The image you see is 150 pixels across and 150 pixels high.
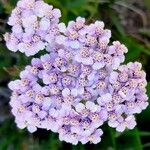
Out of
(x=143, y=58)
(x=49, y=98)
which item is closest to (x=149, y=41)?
(x=143, y=58)

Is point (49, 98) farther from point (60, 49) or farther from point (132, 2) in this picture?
point (132, 2)

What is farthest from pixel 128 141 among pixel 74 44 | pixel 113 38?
pixel 74 44

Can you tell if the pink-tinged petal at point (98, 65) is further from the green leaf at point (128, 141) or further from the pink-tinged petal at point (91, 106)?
the green leaf at point (128, 141)

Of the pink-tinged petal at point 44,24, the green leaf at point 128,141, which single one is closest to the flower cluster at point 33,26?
the pink-tinged petal at point 44,24

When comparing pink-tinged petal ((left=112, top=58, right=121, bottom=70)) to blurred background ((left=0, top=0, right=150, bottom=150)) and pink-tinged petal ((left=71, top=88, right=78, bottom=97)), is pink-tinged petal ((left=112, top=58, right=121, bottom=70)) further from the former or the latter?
blurred background ((left=0, top=0, right=150, bottom=150))

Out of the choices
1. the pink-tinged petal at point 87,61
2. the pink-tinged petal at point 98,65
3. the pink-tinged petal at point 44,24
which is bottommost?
the pink-tinged petal at point 98,65
